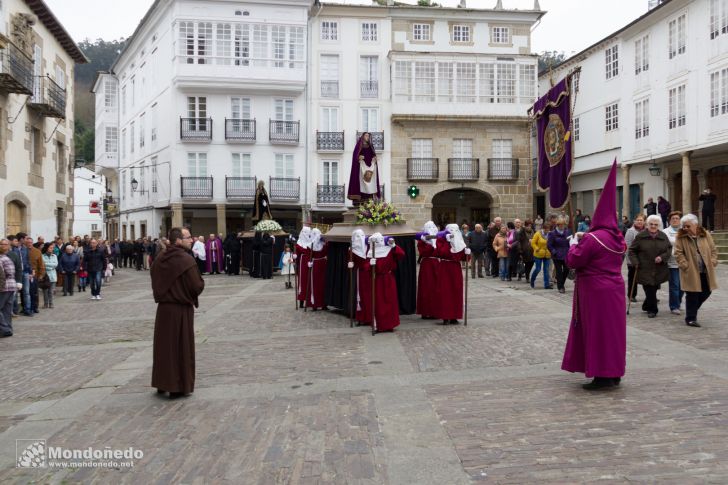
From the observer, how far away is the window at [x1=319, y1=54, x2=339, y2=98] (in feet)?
107

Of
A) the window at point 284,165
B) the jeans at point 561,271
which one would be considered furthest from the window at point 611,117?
the jeans at point 561,271

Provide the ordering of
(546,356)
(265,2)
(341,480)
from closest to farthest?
(341,480) → (546,356) → (265,2)

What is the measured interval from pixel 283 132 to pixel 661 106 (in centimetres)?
1807

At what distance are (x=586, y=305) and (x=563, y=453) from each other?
2121 mm

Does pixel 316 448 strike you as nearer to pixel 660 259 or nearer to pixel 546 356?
pixel 546 356

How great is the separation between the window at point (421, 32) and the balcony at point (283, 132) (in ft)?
26.3

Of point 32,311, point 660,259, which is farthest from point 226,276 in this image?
point 660,259

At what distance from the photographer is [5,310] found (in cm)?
1105

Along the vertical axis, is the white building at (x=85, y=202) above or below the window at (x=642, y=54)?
below

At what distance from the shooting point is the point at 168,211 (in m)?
33.7

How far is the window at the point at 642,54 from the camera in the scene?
24844mm

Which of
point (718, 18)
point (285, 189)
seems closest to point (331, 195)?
point (285, 189)

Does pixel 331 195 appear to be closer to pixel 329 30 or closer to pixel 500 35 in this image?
pixel 329 30

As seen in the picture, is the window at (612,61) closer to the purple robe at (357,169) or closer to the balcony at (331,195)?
the balcony at (331,195)
